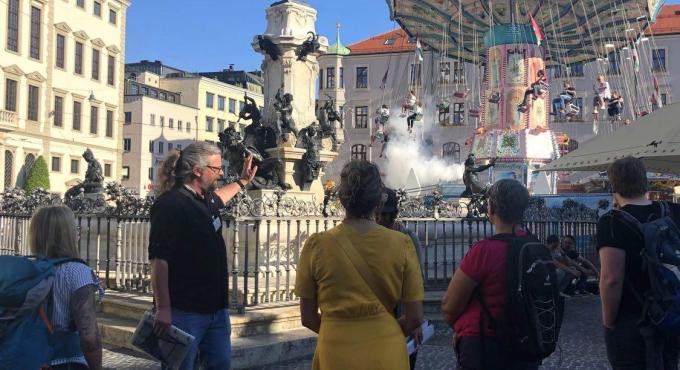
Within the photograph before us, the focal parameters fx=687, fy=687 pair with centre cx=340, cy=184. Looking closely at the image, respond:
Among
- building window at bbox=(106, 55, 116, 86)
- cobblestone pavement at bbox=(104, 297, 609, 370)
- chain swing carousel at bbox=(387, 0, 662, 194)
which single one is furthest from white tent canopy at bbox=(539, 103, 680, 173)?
building window at bbox=(106, 55, 116, 86)

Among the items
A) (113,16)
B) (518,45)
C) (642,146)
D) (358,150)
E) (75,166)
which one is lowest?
(642,146)

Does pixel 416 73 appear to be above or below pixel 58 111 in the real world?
above

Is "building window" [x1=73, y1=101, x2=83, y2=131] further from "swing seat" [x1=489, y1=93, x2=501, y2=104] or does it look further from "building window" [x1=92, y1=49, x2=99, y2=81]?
"swing seat" [x1=489, y1=93, x2=501, y2=104]

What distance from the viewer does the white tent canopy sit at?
868 cm

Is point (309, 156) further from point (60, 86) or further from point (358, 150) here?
point (358, 150)

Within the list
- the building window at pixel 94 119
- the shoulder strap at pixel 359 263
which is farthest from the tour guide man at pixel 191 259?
the building window at pixel 94 119

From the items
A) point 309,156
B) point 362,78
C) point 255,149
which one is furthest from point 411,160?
point 255,149

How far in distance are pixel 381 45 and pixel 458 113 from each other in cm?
1034

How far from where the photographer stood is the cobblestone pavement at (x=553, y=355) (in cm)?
694

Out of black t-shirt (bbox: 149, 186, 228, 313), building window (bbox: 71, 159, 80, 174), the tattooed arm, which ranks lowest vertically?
the tattooed arm

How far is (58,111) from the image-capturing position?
4478 cm

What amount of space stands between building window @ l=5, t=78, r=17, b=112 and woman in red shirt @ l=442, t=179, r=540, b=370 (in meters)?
42.4

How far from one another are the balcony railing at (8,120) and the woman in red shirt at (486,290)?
40.2 m

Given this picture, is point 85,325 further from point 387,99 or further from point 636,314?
point 387,99
